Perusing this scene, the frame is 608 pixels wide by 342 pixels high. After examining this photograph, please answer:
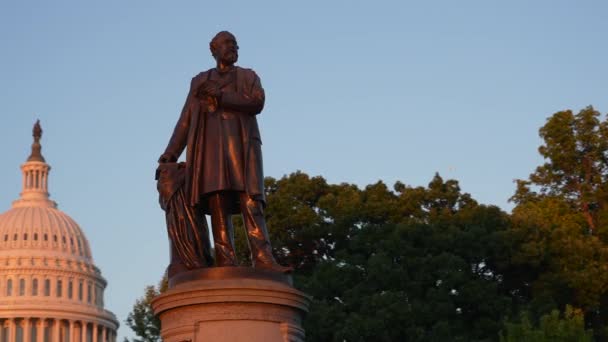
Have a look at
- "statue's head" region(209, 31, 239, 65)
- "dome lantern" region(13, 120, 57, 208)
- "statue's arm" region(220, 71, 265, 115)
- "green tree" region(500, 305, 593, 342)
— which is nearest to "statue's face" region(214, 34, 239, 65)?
"statue's head" region(209, 31, 239, 65)

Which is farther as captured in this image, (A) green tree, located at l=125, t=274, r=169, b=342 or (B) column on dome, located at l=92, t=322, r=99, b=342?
(B) column on dome, located at l=92, t=322, r=99, b=342

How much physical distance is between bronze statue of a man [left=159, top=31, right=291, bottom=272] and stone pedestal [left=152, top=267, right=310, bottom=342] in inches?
19.4

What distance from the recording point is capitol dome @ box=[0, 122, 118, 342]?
134750 mm

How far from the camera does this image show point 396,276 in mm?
37031

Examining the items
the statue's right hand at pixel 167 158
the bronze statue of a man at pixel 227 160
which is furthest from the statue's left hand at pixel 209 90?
the statue's right hand at pixel 167 158

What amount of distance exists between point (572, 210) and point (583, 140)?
2358 mm

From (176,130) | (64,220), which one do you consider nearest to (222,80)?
(176,130)

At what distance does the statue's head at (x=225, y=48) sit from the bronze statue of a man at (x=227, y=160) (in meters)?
0.25

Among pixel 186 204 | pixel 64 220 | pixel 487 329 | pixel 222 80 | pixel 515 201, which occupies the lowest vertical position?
pixel 186 204

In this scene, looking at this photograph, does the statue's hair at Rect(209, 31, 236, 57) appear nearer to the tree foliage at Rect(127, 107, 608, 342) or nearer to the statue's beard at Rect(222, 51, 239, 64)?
the statue's beard at Rect(222, 51, 239, 64)

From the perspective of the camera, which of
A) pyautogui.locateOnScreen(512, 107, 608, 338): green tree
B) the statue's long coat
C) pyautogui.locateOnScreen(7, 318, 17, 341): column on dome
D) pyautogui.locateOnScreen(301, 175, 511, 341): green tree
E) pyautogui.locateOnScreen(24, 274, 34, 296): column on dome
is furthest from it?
pyautogui.locateOnScreen(24, 274, 34, 296): column on dome

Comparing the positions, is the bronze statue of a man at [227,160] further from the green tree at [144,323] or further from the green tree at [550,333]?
the green tree at [144,323]

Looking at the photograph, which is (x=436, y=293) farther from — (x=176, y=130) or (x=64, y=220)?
(x=64, y=220)

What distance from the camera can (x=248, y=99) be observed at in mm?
14906
